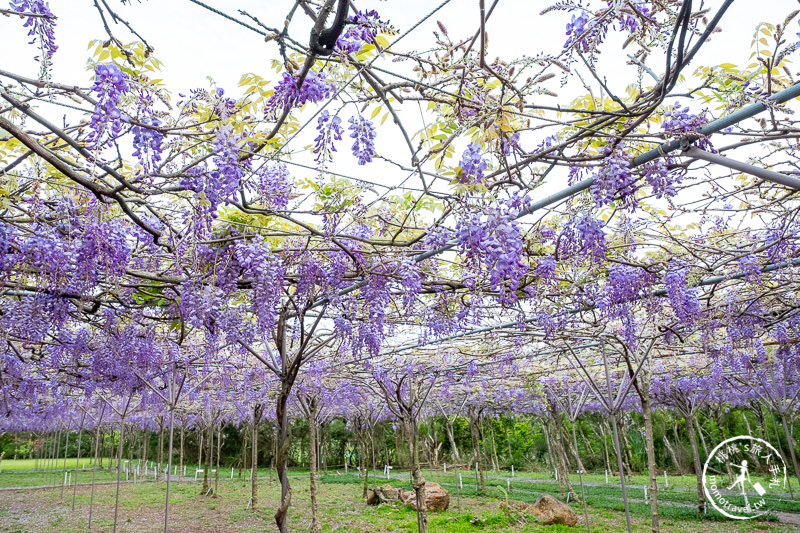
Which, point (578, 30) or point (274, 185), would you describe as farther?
point (274, 185)

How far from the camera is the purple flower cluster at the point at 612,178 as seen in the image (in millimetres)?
2617

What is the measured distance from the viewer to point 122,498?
14594 millimetres

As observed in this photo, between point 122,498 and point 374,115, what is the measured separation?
16.0 m

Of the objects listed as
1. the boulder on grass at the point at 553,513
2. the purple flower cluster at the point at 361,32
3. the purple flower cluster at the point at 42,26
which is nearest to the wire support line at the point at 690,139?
the purple flower cluster at the point at 361,32

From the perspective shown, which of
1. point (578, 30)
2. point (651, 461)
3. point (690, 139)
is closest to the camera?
point (578, 30)

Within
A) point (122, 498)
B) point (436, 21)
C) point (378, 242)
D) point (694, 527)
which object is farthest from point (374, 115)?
point (122, 498)

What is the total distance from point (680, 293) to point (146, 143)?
4.42 meters

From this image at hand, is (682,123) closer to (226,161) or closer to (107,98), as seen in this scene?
(226,161)

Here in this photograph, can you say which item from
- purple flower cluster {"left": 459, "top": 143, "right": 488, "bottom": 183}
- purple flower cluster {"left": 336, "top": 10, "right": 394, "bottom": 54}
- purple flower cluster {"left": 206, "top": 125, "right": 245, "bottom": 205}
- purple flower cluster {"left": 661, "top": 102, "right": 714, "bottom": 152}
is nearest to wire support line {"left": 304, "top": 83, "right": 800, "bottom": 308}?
purple flower cluster {"left": 661, "top": 102, "right": 714, "bottom": 152}

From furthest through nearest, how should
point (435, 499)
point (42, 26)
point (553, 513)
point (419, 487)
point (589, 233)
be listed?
point (435, 499) → point (553, 513) → point (419, 487) → point (589, 233) → point (42, 26)

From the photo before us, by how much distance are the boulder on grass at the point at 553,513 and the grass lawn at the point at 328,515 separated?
7.3 inches

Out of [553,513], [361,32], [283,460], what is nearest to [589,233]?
[361,32]

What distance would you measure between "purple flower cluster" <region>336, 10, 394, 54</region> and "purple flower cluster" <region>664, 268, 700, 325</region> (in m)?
3.77

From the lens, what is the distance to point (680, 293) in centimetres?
471
